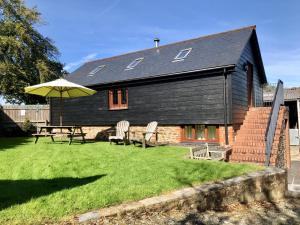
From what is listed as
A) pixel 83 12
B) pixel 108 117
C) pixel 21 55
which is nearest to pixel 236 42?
pixel 108 117

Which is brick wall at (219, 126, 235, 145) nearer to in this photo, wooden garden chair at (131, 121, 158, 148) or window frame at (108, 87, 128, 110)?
wooden garden chair at (131, 121, 158, 148)

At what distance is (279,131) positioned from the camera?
11.2m

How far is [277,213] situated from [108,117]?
1138 cm

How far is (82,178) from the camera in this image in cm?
655

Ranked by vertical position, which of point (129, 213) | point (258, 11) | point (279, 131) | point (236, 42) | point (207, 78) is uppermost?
point (258, 11)

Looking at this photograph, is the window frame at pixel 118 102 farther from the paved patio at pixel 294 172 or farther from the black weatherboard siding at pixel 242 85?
the paved patio at pixel 294 172

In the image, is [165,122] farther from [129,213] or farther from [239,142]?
[129,213]

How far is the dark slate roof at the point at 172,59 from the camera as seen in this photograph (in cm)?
1321

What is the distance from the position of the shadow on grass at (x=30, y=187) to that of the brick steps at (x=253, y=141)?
5.44 meters

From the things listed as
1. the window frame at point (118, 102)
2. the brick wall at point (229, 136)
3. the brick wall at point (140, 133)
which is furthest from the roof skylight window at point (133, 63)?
the brick wall at point (229, 136)

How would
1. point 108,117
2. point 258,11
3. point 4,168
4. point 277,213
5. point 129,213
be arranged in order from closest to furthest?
1. point 129,213
2. point 277,213
3. point 4,168
4. point 258,11
5. point 108,117

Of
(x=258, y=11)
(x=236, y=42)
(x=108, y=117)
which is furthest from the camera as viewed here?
(x=108, y=117)

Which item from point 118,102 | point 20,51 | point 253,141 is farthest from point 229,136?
point 20,51

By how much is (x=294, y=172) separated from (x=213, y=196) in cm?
955
